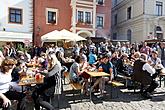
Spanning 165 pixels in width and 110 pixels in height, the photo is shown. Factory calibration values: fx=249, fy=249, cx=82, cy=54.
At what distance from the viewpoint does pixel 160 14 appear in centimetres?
3447

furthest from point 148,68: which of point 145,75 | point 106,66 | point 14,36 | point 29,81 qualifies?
point 14,36

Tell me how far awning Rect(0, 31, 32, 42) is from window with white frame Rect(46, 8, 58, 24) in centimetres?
287

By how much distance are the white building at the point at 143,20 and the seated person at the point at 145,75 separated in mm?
25274

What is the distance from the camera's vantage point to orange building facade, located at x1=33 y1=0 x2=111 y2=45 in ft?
86.3

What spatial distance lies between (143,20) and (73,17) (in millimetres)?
10415

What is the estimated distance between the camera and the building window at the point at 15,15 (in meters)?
24.8

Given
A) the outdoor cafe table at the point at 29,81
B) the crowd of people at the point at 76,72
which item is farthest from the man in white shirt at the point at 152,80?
the outdoor cafe table at the point at 29,81

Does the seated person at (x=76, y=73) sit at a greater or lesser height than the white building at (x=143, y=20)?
lesser

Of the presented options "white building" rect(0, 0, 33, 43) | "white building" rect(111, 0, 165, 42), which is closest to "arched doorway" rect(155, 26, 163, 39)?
"white building" rect(111, 0, 165, 42)

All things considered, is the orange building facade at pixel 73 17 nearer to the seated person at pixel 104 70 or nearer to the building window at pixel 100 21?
the building window at pixel 100 21

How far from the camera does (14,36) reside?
77.4ft

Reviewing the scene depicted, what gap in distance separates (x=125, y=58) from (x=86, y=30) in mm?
17949

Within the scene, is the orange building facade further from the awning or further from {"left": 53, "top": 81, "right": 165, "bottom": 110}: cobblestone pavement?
{"left": 53, "top": 81, "right": 165, "bottom": 110}: cobblestone pavement

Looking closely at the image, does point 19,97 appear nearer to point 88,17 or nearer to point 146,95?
point 146,95
